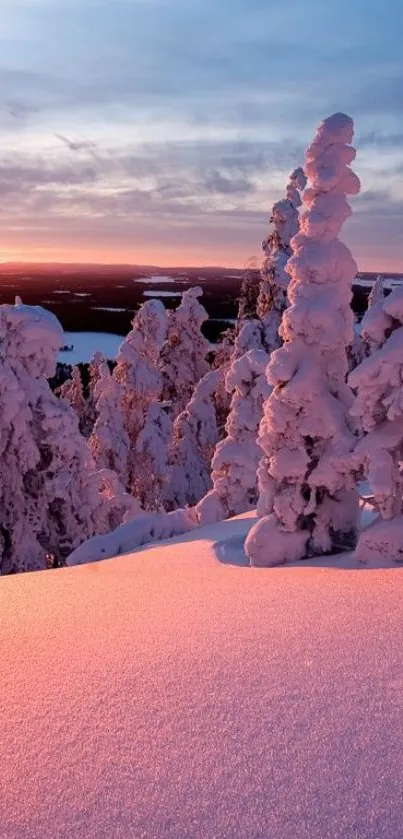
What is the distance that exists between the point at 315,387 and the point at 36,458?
9.06 m

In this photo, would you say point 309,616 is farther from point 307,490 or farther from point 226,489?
point 226,489

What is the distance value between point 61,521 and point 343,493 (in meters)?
9.40

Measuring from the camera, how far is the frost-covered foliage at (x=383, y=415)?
867 centimetres

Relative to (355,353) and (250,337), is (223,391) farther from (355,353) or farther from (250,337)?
(250,337)

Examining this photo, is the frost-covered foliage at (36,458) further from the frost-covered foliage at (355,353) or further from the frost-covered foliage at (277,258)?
the frost-covered foliage at (355,353)

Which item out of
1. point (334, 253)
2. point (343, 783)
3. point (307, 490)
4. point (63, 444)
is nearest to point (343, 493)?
point (307, 490)

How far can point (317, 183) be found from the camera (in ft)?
34.4

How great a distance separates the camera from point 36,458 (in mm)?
17141

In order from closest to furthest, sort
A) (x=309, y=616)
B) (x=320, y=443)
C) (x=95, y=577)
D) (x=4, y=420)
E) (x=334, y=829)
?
(x=334, y=829)
(x=309, y=616)
(x=95, y=577)
(x=320, y=443)
(x=4, y=420)

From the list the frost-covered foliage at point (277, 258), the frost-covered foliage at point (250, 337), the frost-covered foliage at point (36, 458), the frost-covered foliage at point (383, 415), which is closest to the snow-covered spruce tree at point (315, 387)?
the frost-covered foliage at point (383, 415)

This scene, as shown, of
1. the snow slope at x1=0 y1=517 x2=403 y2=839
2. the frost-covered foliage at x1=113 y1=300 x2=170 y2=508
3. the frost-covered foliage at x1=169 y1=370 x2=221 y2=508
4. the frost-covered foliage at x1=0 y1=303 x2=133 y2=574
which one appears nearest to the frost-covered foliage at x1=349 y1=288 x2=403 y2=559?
the snow slope at x1=0 y1=517 x2=403 y2=839

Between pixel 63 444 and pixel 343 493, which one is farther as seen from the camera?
pixel 63 444

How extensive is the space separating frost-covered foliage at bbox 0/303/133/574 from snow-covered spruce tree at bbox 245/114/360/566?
789 centimetres

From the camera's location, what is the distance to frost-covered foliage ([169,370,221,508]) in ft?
106
